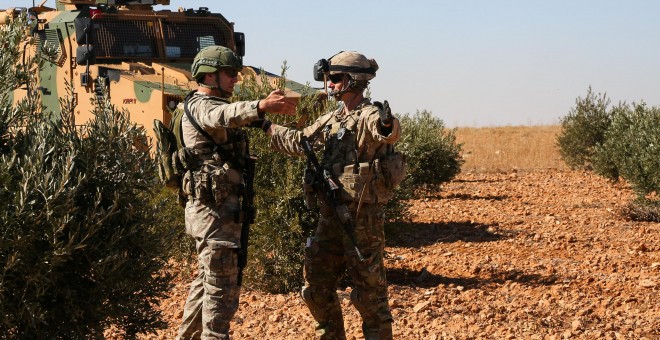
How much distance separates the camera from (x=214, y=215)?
16.4 feet

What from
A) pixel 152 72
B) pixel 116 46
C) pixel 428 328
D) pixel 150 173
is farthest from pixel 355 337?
pixel 116 46

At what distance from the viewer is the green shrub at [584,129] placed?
1972 cm

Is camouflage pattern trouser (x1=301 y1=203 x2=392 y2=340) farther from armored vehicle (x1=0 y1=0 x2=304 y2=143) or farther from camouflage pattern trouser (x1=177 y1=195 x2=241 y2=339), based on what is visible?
armored vehicle (x1=0 y1=0 x2=304 y2=143)

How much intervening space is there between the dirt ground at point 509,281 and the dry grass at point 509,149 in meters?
6.09

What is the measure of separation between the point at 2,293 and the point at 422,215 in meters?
9.20

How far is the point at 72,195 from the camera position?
4.27m

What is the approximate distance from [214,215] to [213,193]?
12 cm

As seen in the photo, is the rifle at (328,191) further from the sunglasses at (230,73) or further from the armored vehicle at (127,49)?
the armored vehicle at (127,49)

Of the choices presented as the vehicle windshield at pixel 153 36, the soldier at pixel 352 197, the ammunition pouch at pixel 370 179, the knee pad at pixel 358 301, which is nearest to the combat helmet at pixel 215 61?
the soldier at pixel 352 197

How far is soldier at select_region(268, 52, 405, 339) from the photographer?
17.1ft

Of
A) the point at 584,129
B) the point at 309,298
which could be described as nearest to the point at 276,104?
the point at 309,298

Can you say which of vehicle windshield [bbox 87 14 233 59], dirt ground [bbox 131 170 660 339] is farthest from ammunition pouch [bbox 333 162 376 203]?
vehicle windshield [bbox 87 14 233 59]

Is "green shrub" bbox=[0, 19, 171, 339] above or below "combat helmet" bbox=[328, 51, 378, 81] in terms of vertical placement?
below

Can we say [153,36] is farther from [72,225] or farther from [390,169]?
[72,225]
